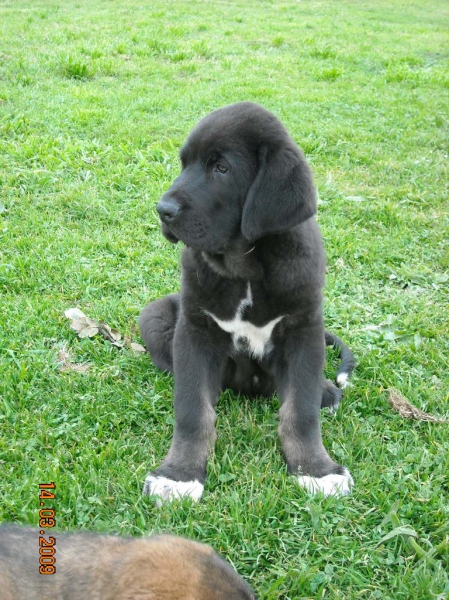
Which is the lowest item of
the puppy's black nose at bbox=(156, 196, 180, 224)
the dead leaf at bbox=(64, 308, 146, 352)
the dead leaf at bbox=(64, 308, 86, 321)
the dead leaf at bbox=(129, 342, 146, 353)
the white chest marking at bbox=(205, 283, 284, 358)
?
the dead leaf at bbox=(129, 342, 146, 353)

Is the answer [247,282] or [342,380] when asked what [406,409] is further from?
[247,282]

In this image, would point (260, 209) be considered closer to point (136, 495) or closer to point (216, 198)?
point (216, 198)

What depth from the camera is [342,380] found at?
3.55 m

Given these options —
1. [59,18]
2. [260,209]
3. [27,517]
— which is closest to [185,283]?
[260,209]

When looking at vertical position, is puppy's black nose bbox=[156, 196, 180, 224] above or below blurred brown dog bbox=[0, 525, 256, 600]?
above

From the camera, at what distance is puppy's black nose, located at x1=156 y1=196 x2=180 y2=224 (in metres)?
2.97

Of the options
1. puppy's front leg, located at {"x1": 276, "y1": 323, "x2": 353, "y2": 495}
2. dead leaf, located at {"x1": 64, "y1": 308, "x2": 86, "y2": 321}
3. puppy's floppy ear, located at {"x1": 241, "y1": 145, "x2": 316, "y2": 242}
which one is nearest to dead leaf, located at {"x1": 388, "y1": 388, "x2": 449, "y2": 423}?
puppy's front leg, located at {"x1": 276, "y1": 323, "x2": 353, "y2": 495}

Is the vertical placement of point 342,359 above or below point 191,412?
below

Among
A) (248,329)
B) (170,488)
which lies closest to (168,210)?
(248,329)

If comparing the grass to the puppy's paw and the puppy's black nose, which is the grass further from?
the puppy's black nose

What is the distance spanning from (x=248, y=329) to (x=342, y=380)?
28.0 inches

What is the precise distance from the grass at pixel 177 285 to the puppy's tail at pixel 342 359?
3.4 inches

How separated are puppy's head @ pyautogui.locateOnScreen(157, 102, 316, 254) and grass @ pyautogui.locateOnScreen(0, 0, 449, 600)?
932mm

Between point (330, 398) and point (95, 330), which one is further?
point (95, 330)
